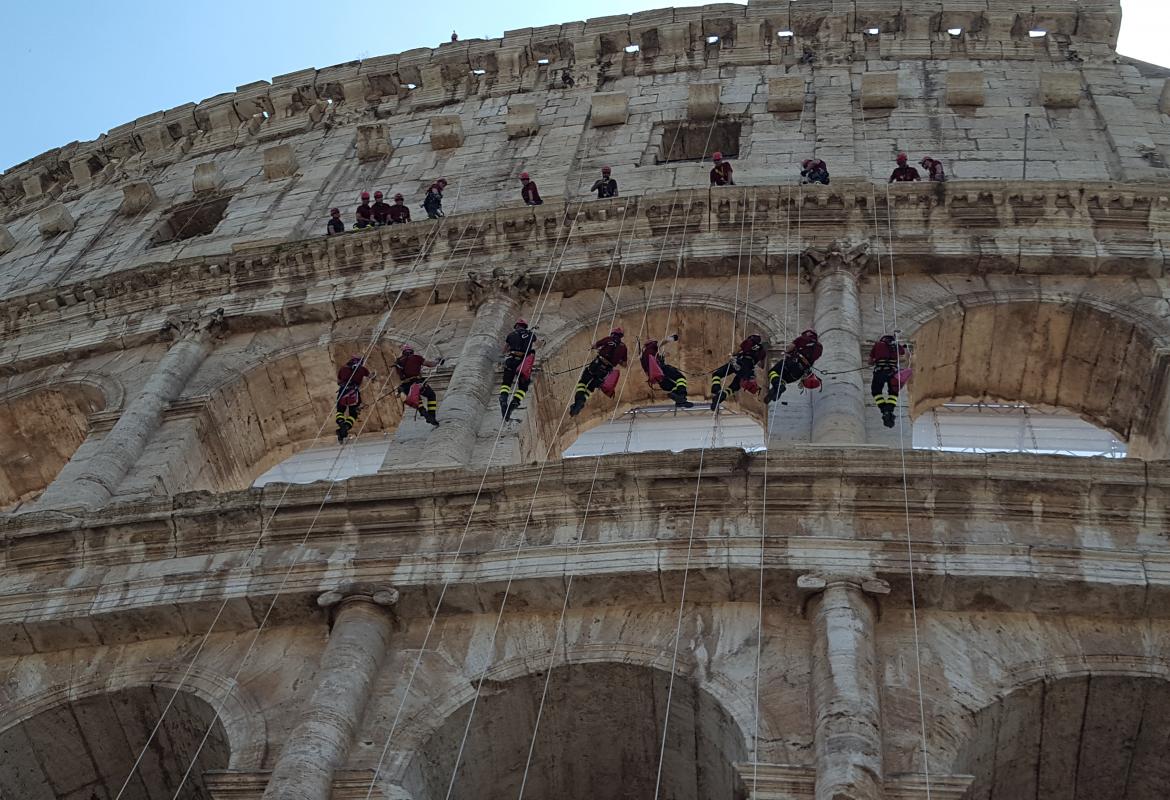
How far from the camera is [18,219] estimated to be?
94.7 ft

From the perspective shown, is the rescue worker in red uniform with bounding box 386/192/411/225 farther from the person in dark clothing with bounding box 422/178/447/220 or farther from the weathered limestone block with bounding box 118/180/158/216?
the weathered limestone block with bounding box 118/180/158/216

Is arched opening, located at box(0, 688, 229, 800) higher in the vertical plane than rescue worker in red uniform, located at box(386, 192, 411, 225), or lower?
lower

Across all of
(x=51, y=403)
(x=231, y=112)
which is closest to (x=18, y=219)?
(x=231, y=112)

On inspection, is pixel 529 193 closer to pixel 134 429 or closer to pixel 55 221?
pixel 134 429

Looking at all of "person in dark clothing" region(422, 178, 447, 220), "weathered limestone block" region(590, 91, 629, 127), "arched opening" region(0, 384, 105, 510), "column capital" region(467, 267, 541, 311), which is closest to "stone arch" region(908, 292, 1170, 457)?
"column capital" region(467, 267, 541, 311)

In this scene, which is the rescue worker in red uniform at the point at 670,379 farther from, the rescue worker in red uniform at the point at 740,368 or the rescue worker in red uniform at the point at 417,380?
the rescue worker in red uniform at the point at 417,380

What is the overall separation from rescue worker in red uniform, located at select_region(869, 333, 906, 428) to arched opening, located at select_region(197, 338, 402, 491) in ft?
21.4

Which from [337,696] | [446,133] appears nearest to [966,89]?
[446,133]

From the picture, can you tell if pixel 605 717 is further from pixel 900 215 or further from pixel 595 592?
pixel 900 215

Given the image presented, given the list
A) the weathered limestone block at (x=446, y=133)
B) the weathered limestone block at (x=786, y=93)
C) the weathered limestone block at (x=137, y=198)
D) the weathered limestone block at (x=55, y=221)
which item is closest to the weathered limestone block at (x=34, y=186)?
the weathered limestone block at (x=55, y=221)

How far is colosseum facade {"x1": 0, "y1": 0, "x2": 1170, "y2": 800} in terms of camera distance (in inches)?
490

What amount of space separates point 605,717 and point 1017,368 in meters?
8.06

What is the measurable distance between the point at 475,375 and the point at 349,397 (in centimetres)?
152

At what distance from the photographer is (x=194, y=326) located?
20.3m
